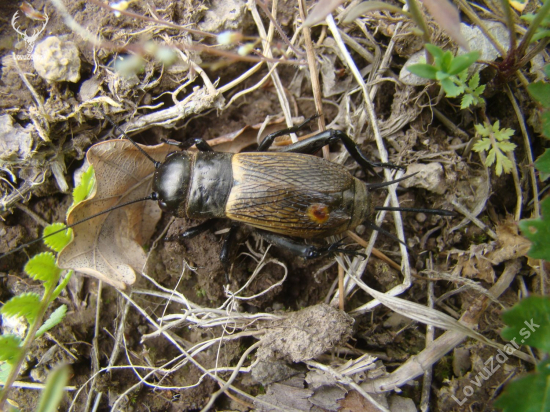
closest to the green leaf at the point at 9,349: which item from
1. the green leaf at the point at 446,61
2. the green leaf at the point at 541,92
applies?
the green leaf at the point at 446,61

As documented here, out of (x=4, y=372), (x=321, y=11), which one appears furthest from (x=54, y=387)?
(x=321, y=11)

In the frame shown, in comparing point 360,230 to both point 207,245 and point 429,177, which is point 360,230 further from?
point 207,245

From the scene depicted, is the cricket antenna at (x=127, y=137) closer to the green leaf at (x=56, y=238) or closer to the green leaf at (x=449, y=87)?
the green leaf at (x=56, y=238)

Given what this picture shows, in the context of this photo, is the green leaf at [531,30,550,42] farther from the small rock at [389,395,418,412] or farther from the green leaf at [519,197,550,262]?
the small rock at [389,395,418,412]

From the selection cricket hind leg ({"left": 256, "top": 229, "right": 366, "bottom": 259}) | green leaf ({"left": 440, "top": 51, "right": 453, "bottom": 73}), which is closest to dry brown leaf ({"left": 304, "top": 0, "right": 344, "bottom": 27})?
green leaf ({"left": 440, "top": 51, "right": 453, "bottom": 73})

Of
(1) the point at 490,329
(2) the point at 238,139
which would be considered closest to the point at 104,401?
(2) the point at 238,139
